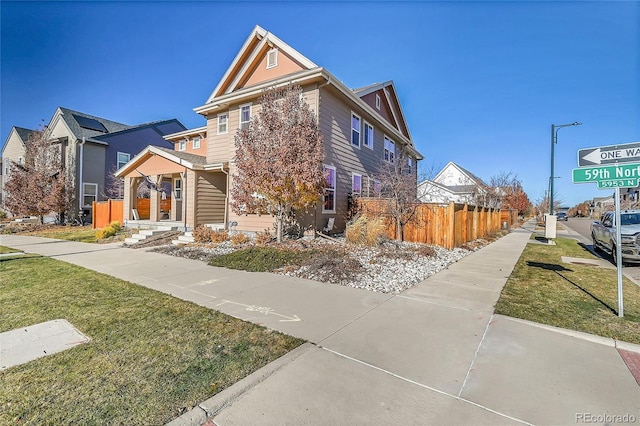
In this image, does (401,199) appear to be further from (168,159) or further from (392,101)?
(168,159)

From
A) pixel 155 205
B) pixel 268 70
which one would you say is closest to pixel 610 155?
pixel 268 70

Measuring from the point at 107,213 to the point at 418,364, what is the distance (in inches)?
812

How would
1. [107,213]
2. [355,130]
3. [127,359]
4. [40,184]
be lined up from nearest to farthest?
[127,359] → [355,130] → [107,213] → [40,184]

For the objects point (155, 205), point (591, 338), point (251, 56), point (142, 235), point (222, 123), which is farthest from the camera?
point (155, 205)

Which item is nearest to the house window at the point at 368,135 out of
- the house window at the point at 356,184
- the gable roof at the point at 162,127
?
the house window at the point at 356,184

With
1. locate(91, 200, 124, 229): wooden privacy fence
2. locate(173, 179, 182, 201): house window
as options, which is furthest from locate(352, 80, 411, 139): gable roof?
locate(91, 200, 124, 229): wooden privacy fence

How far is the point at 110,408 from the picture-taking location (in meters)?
2.36

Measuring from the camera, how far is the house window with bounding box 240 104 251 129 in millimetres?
13320

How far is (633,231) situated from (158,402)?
1318 centimetres

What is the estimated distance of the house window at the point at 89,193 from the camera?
21.0 m

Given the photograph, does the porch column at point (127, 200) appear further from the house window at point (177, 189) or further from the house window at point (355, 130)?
the house window at point (355, 130)

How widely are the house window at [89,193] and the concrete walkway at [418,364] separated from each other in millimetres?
20578

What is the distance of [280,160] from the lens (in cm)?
940

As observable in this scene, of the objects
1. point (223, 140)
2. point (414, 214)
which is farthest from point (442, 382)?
point (223, 140)
